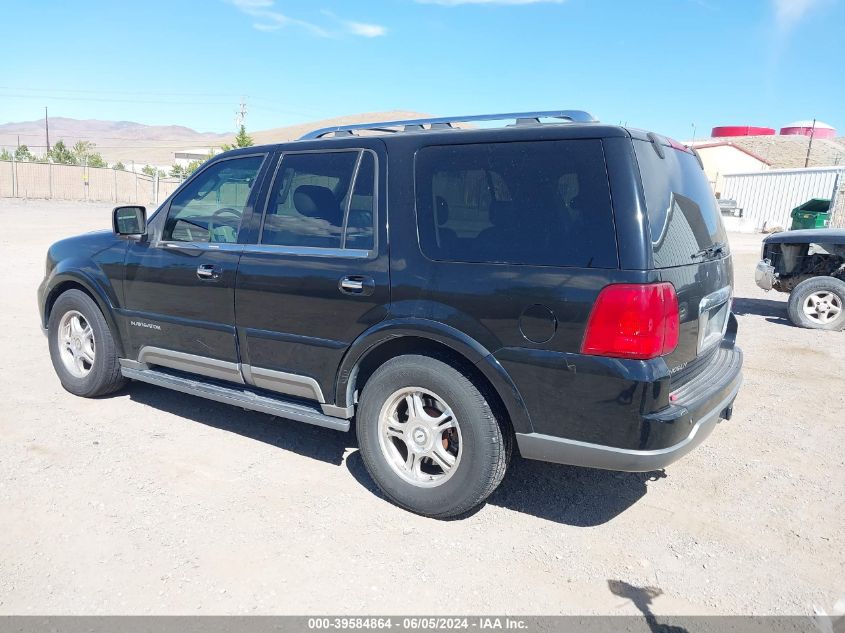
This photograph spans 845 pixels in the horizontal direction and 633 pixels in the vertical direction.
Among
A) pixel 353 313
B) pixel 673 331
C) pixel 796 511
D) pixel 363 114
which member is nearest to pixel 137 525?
pixel 353 313

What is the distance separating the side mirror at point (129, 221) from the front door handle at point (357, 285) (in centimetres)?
190

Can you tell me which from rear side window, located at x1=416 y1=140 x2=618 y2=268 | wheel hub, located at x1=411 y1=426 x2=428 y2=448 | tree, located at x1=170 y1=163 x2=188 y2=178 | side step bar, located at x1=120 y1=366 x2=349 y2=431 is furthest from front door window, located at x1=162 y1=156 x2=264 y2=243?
tree, located at x1=170 y1=163 x2=188 y2=178

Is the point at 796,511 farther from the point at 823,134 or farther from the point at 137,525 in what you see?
the point at 823,134

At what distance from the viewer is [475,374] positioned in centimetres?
334

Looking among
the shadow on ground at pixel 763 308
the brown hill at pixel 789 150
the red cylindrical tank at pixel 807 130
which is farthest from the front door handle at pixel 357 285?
the red cylindrical tank at pixel 807 130

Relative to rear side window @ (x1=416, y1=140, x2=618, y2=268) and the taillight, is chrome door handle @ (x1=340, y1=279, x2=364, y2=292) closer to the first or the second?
rear side window @ (x1=416, y1=140, x2=618, y2=268)

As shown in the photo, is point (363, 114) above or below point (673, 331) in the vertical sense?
above

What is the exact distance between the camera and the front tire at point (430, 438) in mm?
3281

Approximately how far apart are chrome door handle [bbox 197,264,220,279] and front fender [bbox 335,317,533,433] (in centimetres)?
111

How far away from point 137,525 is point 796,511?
140 inches

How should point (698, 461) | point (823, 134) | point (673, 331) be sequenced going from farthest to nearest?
point (823, 134), point (698, 461), point (673, 331)

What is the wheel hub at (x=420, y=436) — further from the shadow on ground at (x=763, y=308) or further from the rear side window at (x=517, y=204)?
the shadow on ground at (x=763, y=308)

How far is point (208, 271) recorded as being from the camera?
4.20 m

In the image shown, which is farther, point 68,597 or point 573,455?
point 573,455
